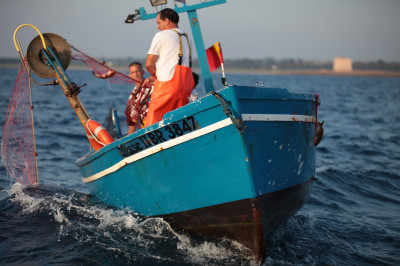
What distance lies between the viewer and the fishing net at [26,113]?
7740 millimetres

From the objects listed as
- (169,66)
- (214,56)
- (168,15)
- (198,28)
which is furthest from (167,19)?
(214,56)

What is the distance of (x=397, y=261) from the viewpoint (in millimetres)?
5871

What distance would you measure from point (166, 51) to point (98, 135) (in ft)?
7.00

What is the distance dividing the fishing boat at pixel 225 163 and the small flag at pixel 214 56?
153 centimetres

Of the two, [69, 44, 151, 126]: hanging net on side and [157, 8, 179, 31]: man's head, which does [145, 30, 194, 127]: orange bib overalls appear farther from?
[69, 44, 151, 126]: hanging net on side

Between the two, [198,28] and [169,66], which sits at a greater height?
[198,28]

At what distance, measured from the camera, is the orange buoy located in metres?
6.92

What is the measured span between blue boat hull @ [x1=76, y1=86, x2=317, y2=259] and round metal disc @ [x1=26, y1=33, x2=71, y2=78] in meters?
2.53

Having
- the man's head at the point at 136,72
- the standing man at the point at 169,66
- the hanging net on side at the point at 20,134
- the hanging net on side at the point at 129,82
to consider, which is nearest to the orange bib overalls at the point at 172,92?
the standing man at the point at 169,66

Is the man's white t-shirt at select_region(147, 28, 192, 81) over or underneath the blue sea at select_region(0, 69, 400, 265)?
over

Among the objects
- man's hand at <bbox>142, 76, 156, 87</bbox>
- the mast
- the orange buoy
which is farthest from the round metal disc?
the mast

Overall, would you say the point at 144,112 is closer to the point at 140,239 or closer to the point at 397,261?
the point at 140,239

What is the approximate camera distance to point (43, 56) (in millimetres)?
7707

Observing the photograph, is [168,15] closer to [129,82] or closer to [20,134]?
[129,82]
